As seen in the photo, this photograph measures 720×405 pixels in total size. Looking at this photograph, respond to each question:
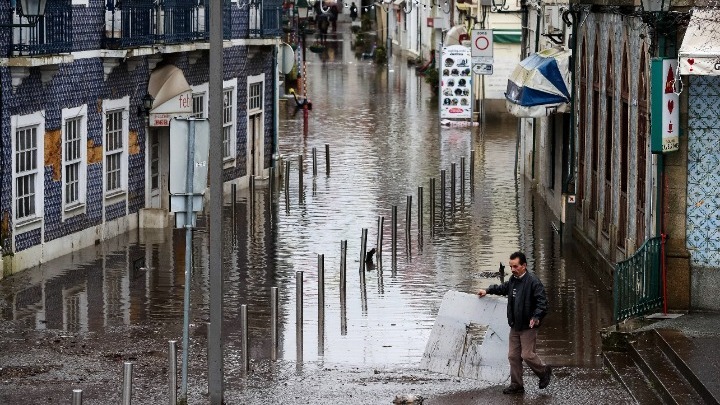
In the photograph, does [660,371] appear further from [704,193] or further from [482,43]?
[482,43]

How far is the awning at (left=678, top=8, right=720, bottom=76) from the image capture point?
19.5 meters

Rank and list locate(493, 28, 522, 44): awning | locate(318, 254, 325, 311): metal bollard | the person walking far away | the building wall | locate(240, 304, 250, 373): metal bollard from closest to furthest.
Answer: the person walking far away, locate(240, 304, 250, 373): metal bollard, the building wall, locate(318, 254, 325, 311): metal bollard, locate(493, 28, 522, 44): awning

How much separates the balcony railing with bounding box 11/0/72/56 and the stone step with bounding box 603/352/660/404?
10.8 m

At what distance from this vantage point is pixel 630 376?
60.2 feet

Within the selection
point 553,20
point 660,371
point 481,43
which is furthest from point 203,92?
point 660,371

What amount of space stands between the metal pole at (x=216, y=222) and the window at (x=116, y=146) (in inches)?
508

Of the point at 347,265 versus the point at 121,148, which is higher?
the point at 121,148

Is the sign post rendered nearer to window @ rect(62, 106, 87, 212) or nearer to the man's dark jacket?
the man's dark jacket

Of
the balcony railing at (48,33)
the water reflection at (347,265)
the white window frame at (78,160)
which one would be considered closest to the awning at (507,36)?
the water reflection at (347,265)

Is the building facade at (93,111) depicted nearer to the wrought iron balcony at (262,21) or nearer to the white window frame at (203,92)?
the white window frame at (203,92)

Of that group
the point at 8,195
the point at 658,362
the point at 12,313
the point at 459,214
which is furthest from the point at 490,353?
the point at 459,214

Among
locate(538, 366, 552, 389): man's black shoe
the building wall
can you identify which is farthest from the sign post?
the building wall

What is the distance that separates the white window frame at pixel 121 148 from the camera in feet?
97.5

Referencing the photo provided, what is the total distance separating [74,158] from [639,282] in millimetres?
11596
